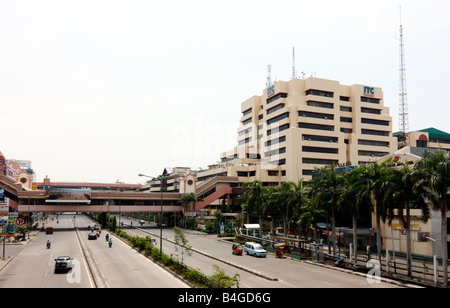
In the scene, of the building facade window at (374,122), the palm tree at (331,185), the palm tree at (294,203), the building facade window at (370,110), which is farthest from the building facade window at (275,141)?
the palm tree at (331,185)

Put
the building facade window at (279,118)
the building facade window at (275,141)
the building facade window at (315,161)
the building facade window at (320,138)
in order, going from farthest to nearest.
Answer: the building facade window at (279,118) → the building facade window at (275,141) → the building facade window at (320,138) → the building facade window at (315,161)

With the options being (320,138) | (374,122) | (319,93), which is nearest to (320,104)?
(319,93)

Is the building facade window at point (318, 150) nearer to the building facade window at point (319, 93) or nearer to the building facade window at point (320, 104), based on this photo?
the building facade window at point (320, 104)

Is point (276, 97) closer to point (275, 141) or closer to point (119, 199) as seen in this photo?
point (275, 141)

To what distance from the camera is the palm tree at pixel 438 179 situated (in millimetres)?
33719

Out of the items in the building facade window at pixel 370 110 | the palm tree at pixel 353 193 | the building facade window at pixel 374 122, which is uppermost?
the building facade window at pixel 370 110

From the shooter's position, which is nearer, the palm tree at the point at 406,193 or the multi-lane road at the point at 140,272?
the multi-lane road at the point at 140,272

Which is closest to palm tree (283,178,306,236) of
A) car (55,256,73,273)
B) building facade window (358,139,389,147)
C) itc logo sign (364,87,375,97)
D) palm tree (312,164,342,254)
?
palm tree (312,164,342,254)

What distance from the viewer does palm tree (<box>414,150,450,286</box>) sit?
111 feet

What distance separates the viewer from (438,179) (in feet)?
110

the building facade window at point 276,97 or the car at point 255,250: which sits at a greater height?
the building facade window at point 276,97

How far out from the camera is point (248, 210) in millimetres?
74875

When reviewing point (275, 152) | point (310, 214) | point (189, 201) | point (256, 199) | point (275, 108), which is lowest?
point (310, 214)

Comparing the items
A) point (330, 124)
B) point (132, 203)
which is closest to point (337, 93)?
point (330, 124)
